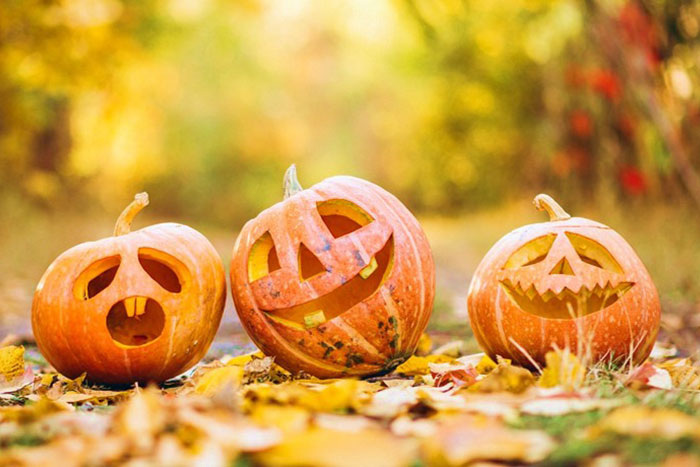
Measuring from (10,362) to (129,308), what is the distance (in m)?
0.41

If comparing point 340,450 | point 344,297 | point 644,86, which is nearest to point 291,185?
point 344,297

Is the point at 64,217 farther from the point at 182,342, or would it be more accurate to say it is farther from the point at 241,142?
the point at 241,142

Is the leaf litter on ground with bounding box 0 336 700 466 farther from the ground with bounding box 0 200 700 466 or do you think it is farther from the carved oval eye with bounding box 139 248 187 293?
the carved oval eye with bounding box 139 248 187 293

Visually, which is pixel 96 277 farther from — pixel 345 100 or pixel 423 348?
pixel 345 100

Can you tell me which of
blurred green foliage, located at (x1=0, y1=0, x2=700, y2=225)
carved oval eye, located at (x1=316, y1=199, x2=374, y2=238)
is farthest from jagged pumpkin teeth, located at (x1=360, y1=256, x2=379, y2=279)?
blurred green foliage, located at (x1=0, y1=0, x2=700, y2=225)

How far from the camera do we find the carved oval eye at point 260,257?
2.46m

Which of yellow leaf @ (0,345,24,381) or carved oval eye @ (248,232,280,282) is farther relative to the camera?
carved oval eye @ (248,232,280,282)

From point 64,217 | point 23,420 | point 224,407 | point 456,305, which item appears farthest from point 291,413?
point 64,217

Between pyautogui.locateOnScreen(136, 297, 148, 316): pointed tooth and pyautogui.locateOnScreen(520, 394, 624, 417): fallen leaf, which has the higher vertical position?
pyautogui.locateOnScreen(136, 297, 148, 316): pointed tooth

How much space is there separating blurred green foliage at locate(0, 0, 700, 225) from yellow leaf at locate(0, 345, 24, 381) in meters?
3.26

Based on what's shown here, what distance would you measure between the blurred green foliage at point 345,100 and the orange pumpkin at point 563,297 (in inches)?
78.8

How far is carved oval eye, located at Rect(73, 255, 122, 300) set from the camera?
2457 mm

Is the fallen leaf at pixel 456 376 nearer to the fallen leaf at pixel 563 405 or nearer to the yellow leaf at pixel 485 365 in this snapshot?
the yellow leaf at pixel 485 365

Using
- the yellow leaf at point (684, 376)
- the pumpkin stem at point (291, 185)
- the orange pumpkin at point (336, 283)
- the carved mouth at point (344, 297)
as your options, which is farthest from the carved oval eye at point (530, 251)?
the pumpkin stem at point (291, 185)
